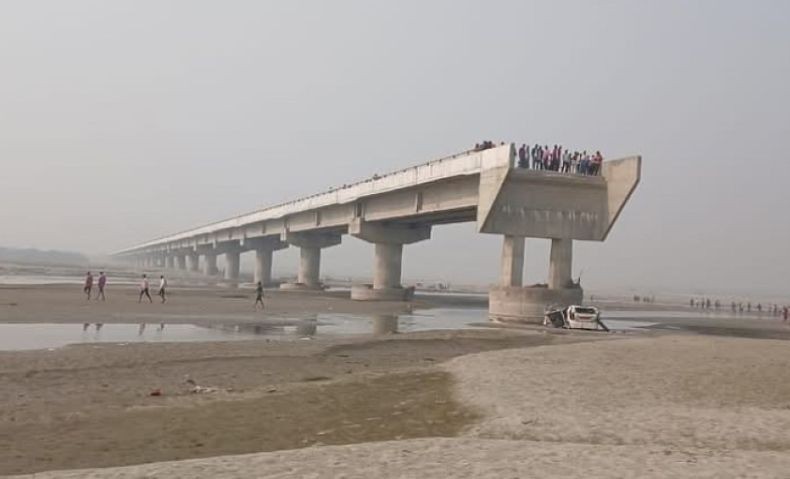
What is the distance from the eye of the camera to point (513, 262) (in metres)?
39.5

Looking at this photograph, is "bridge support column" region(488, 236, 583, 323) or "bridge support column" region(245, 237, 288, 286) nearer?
"bridge support column" region(488, 236, 583, 323)

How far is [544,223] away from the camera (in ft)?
130

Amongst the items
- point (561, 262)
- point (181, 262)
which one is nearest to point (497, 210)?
point (561, 262)

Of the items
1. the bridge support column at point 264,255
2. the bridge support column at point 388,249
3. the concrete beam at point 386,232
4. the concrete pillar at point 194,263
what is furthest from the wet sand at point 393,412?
the concrete pillar at point 194,263

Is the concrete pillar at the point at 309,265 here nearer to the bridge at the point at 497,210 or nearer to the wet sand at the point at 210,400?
the bridge at the point at 497,210

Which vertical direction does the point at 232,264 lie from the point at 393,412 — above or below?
above

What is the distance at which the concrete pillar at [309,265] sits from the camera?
3201 inches

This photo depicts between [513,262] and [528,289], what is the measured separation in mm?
2061

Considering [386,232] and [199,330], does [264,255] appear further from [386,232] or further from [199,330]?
[199,330]

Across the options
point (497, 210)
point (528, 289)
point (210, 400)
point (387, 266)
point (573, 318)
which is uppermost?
point (497, 210)

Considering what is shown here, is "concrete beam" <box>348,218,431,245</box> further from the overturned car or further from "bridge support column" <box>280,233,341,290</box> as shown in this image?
the overturned car

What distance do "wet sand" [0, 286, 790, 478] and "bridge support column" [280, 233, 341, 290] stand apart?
193 feet

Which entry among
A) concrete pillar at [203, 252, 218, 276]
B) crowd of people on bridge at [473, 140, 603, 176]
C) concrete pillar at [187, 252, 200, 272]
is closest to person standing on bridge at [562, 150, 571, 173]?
crowd of people on bridge at [473, 140, 603, 176]

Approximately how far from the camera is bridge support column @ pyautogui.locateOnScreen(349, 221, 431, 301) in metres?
60.2
